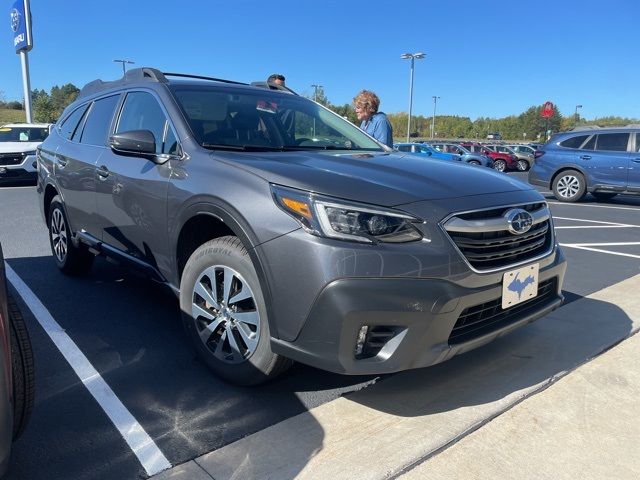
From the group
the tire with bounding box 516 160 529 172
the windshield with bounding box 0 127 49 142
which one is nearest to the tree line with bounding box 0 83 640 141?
the tire with bounding box 516 160 529 172

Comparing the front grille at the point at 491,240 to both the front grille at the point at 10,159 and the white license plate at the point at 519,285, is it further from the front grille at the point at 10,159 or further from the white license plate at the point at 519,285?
the front grille at the point at 10,159

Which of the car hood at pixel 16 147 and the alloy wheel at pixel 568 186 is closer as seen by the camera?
the alloy wheel at pixel 568 186

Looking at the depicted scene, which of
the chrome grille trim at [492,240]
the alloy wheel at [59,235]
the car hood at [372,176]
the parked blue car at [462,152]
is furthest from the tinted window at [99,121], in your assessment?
the parked blue car at [462,152]

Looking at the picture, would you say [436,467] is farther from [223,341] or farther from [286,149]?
[286,149]

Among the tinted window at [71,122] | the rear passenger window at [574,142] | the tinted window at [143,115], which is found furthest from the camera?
the rear passenger window at [574,142]

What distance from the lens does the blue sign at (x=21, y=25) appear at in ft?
63.3

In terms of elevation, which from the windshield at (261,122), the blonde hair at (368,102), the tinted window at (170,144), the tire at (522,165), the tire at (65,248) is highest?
the blonde hair at (368,102)

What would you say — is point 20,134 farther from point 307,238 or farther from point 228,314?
point 307,238

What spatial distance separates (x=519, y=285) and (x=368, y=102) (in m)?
3.82

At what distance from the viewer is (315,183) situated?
2.38m

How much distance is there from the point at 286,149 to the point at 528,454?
81.7 inches

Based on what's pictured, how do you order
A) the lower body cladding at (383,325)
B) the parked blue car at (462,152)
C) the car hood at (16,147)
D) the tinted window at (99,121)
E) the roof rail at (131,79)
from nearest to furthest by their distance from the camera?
the lower body cladding at (383,325) < the roof rail at (131,79) < the tinted window at (99,121) < the car hood at (16,147) < the parked blue car at (462,152)

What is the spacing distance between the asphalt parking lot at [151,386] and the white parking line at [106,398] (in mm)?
12

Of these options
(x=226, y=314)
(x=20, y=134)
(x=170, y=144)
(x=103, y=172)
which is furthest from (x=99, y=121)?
(x=20, y=134)
